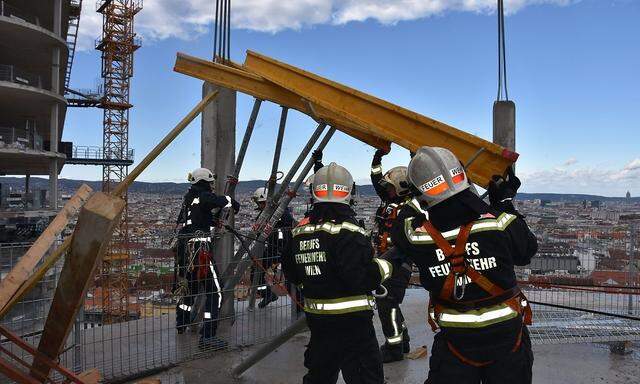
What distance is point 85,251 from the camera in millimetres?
Result: 2344

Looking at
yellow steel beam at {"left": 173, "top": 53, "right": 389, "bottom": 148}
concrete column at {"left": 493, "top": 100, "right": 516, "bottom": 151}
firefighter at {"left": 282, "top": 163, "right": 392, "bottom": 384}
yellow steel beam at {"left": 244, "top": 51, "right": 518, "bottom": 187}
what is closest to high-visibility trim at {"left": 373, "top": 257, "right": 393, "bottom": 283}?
firefighter at {"left": 282, "top": 163, "right": 392, "bottom": 384}

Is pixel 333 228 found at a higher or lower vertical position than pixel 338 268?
higher

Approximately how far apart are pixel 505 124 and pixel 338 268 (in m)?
2.78

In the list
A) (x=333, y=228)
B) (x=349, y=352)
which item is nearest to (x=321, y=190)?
(x=333, y=228)

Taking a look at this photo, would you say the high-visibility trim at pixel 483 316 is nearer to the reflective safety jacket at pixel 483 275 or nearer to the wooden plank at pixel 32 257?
the reflective safety jacket at pixel 483 275

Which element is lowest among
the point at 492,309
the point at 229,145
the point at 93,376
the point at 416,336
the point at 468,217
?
the point at 416,336

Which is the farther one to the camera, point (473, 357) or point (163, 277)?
point (163, 277)

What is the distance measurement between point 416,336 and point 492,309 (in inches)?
143

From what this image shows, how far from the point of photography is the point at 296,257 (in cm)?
369

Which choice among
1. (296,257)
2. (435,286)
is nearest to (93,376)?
(296,257)

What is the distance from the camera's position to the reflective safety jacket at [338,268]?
3418mm

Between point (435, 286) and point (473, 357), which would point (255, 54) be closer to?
point (435, 286)

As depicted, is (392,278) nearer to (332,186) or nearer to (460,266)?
(332,186)

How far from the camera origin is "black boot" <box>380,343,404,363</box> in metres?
5.35
